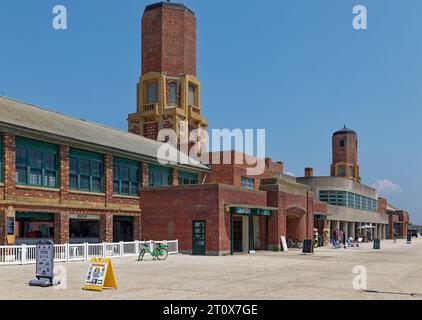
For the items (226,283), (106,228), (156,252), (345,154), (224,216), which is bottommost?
(156,252)

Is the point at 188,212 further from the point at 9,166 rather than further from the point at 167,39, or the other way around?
the point at 167,39

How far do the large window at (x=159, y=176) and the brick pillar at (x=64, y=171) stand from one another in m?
8.47

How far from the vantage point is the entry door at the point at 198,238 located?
3378 centimetres

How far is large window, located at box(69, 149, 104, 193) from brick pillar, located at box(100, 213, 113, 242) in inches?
68.0

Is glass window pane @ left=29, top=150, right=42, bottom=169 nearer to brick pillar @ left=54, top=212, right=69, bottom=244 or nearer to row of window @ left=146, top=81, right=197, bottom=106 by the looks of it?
brick pillar @ left=54, top=212, right=69, bottom=244

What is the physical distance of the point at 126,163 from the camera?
37.2m

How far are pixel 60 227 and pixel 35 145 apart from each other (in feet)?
15.6

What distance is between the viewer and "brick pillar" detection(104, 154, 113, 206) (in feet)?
115

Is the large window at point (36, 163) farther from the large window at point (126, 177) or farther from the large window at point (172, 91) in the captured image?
the large window at point (172, 91)

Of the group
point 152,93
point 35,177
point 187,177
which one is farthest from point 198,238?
point 152,93

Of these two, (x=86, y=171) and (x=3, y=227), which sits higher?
(x=86, y=171)

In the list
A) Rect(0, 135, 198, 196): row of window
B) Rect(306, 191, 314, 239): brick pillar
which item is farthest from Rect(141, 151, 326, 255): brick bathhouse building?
Rect(0, 135, 198, 196): row of window

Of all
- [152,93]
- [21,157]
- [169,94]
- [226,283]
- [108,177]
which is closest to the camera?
[226,283]

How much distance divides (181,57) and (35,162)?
111 feet
